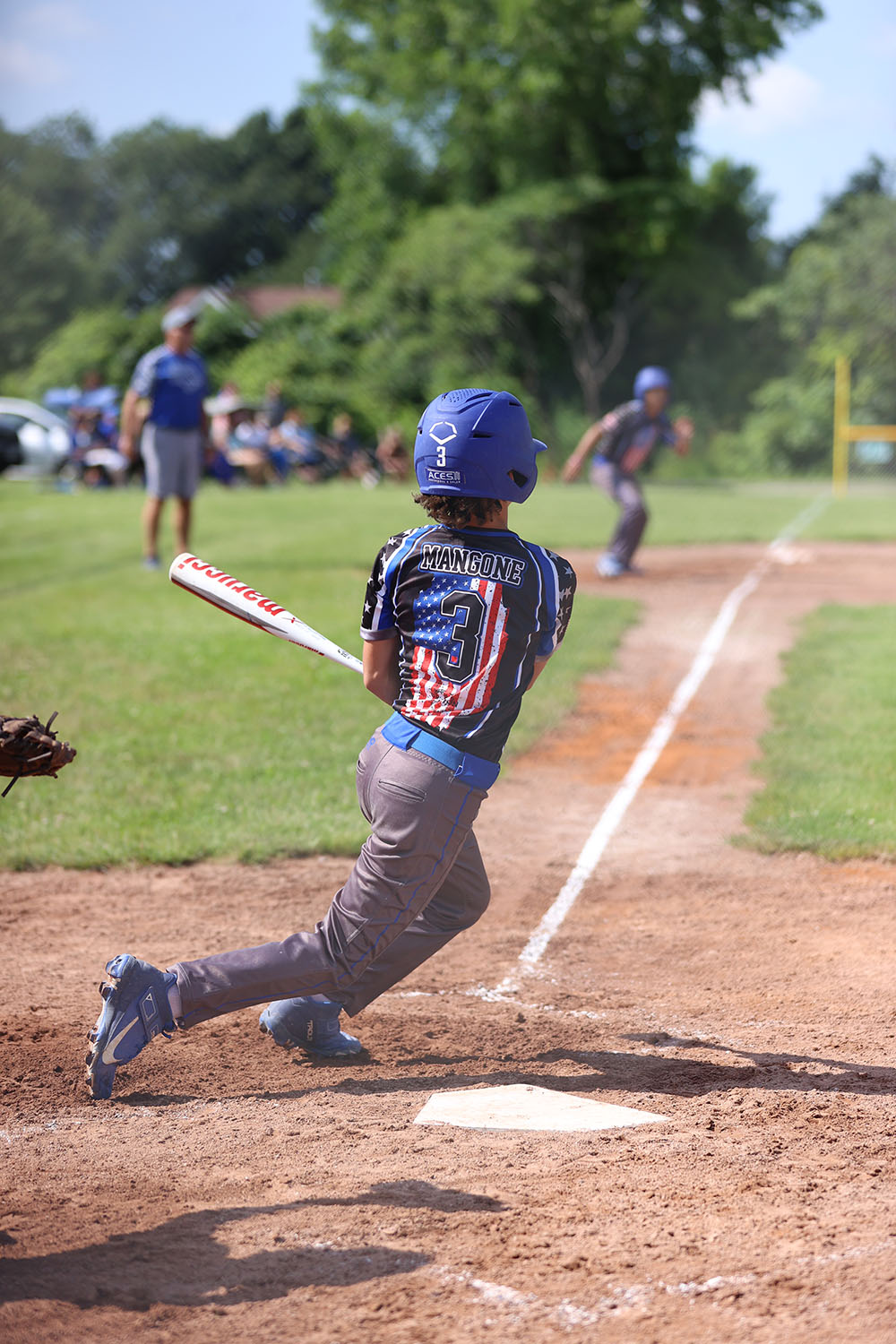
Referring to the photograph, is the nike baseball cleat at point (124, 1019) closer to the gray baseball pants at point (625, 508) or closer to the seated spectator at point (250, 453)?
the gray baseball pants at point (625, 508)

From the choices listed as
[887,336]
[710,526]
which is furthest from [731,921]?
[887,336]

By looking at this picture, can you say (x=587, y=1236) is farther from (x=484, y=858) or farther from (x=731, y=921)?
(x=484, y=858)

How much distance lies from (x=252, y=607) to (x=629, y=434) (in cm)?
1077

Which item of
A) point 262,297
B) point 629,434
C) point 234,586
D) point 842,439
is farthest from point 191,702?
point 262,297

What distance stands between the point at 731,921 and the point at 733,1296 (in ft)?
8.90

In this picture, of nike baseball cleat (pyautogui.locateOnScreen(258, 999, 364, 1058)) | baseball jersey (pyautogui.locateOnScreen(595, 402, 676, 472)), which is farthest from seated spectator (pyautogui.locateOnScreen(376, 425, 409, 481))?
nike baseball cleat (pyautogui.locateOnScreen(258, 999, 364, 1058))

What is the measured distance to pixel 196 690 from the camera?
9281mm

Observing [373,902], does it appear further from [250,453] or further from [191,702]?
[250,453]

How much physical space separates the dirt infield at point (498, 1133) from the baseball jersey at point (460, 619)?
1097 mm

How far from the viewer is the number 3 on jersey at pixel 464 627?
3.74 metres

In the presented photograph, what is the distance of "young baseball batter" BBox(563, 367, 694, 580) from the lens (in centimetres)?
1420

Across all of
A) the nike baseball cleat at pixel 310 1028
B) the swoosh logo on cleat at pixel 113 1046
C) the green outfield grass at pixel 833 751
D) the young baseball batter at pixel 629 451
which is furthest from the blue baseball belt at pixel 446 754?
the young baseball batter at pixel 629 451

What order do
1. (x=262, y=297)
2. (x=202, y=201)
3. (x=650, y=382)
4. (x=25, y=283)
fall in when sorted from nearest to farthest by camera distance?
(x=650, y=382) < (x=25, y=283) < (x=262, y=297) < (x=202, y=201)

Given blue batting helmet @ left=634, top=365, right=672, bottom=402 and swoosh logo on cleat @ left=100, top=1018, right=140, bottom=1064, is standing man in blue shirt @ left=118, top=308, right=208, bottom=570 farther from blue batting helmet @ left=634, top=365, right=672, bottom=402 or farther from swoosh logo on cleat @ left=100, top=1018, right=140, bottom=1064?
swoosh logo on cleat @ left=100, top=1018, right=140, bottom=1064
